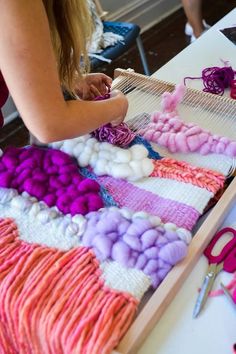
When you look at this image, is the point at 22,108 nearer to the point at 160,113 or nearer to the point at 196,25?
the point at 160,113

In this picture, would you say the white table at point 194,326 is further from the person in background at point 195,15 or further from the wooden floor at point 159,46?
the person in background at point 195,15

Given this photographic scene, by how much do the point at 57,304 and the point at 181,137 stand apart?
0.46 metres

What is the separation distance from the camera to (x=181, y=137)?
0.91m

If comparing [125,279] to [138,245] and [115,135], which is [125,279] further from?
[115,135]

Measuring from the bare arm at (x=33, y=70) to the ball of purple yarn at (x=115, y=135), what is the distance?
160 mm

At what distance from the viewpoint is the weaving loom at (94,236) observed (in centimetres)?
61

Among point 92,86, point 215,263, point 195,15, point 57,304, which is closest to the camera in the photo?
point 57,304

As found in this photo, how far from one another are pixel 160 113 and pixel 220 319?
51 cm

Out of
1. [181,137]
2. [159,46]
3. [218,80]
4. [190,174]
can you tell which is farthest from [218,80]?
[159,46]

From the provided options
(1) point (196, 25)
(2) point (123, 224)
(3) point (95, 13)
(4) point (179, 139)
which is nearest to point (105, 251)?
(2) point (123, 224)

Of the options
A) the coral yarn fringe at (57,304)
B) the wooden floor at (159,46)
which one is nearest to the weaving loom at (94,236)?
the coral yarn fringe at (57,304)

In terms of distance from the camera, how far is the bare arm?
1.94 feet

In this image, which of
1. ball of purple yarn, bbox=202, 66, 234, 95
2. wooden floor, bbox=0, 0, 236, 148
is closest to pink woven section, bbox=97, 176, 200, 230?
ball of purple yarn, bbox=202, 66, 234, 95

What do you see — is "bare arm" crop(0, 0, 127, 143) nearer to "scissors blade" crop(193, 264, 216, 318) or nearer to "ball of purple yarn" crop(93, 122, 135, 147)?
"ball of purple yarn" crop(93, 122, 135, 147)
